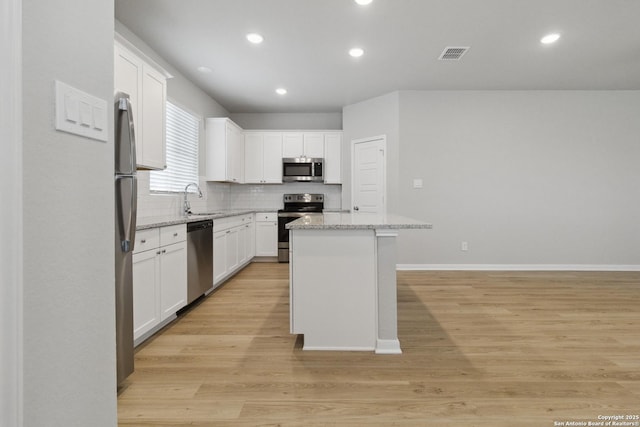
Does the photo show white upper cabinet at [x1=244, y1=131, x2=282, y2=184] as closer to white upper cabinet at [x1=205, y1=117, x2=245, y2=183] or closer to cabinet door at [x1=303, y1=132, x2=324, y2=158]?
cabinet door at [x1=303, y1=132, x2=324, y2=158]

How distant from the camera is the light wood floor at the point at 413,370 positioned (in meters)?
1.66

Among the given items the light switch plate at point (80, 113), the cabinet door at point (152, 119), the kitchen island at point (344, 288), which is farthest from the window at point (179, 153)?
the light switch plate at point (80, 113)

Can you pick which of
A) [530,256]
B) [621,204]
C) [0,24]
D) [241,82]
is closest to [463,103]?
[530,256]

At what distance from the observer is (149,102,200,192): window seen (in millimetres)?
3818

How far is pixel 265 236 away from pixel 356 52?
328 centimetres

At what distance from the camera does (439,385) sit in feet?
6.20

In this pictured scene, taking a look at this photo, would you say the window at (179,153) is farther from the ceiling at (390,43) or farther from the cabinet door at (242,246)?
the cabinet door at (242,246)

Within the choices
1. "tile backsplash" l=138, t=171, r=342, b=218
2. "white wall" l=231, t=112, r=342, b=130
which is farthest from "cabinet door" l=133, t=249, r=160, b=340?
"white wall" l=231, t=112, r=342, b=130

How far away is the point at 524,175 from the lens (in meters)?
4.98

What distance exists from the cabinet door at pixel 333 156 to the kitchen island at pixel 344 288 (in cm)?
366

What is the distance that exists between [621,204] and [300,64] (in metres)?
5.19

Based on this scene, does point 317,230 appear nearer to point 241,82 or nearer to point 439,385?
point 439,385

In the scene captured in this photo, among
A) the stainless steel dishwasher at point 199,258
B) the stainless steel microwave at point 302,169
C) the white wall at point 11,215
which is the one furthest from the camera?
the stainless steel microwave at point 302,169

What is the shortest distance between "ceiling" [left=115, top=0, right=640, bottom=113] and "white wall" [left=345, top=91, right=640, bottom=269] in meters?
0.32
